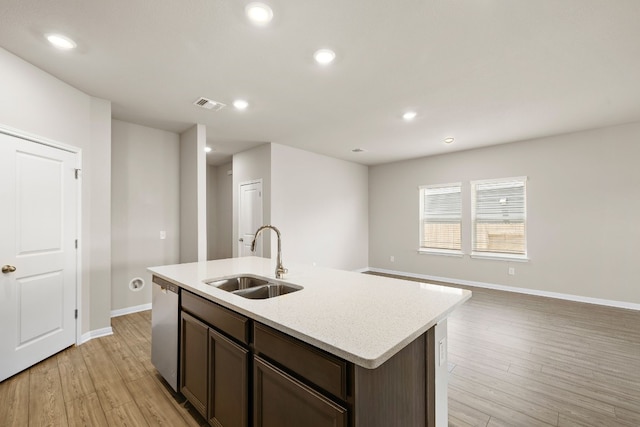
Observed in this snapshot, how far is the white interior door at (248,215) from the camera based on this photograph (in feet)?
17.6

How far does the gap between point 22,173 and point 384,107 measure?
372 cm

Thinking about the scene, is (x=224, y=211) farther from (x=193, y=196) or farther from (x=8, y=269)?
(x=8, y=269)

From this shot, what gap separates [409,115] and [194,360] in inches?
142

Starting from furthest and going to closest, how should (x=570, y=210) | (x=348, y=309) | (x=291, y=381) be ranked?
1. (x=570, y=210)
2. (x=348, y=309)
3. (x=291, y=381)

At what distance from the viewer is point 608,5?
6.07 feet

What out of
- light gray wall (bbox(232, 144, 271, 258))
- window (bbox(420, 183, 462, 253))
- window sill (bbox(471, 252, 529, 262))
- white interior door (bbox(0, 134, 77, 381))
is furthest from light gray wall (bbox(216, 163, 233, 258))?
window sill (bbox(471, 252, 529, 262))

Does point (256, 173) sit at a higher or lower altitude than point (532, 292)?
higher

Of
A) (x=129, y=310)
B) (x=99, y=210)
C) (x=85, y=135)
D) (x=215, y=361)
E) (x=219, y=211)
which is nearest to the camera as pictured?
(x=215, y=361)

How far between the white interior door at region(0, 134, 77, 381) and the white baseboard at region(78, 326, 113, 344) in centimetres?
11

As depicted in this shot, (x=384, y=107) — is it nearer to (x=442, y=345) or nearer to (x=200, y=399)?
(x=442, y=345)

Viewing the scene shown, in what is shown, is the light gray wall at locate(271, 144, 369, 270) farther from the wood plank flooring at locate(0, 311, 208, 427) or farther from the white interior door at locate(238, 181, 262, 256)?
the wood plank flooring at locate(0, 311, 208, 427)

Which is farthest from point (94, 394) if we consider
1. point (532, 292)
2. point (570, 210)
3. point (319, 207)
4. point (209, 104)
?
point (570, 210)

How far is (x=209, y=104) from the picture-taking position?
3.42m

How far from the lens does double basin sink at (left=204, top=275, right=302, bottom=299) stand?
2031 mm
